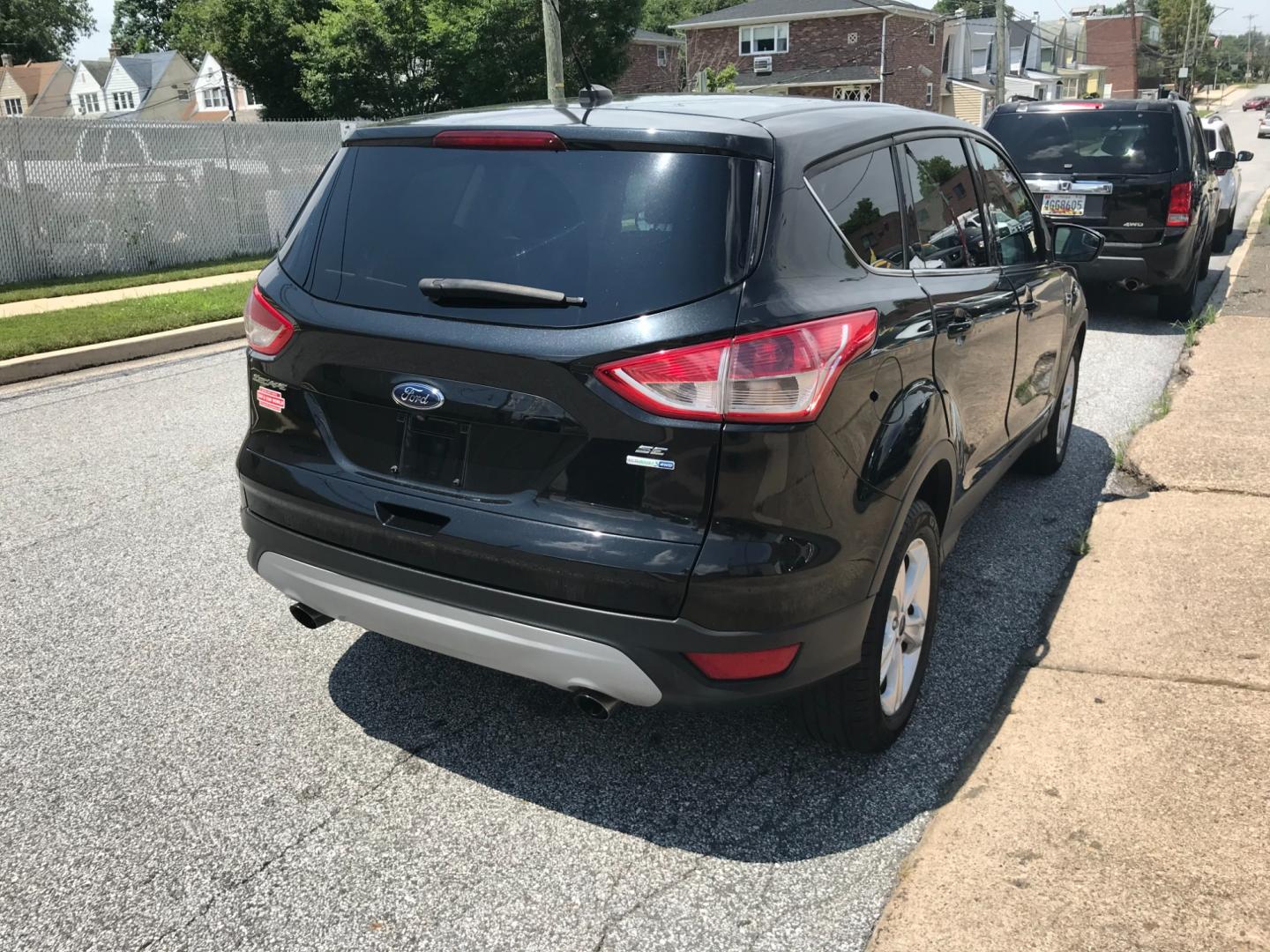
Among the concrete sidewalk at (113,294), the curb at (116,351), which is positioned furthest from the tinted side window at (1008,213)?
the concrete sidewalk at (113,294)

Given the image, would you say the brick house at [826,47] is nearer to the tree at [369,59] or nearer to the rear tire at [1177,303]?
the tree at [369,59]

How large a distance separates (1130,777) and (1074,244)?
2914 mm

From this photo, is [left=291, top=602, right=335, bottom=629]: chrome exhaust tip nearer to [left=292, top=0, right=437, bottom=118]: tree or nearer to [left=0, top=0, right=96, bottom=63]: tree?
[left=292, top=0, right=437, bottom=118]: tree

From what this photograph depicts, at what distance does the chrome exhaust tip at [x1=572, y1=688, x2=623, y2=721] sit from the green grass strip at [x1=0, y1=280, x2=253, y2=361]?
7860 millimetres

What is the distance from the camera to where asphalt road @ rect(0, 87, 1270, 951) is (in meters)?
2.65

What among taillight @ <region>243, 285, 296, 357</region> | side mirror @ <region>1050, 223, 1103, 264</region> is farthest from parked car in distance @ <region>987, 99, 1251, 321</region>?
taillight @ <region>243, 285, 296, 357</region>

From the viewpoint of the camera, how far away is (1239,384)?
7.60 metres

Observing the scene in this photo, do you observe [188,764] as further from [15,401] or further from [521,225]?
[15,401]

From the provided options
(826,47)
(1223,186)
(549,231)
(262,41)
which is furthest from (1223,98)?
(549,231)

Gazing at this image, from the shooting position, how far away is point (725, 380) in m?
2.57

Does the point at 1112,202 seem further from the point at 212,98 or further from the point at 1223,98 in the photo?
the point at 1223,98

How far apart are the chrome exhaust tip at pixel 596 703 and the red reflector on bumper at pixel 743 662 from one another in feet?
0.84

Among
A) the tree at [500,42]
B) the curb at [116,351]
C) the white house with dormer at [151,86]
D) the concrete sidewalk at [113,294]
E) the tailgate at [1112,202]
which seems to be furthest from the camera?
the white house with dormer at [151,86]

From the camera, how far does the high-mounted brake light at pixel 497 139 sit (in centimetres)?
290
